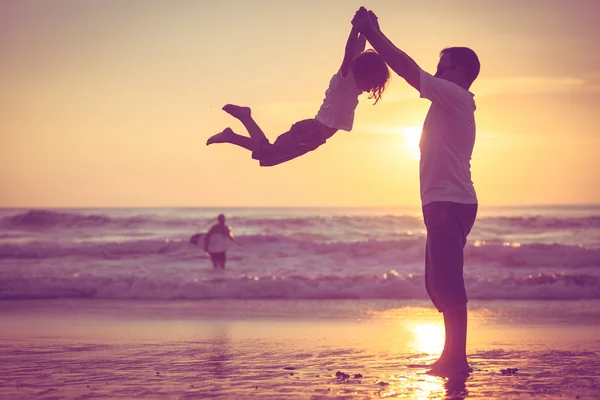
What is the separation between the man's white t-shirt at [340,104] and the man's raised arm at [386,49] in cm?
93

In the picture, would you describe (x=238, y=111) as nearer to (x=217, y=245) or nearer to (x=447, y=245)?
(x=447, y=245)

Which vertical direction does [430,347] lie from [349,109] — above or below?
below

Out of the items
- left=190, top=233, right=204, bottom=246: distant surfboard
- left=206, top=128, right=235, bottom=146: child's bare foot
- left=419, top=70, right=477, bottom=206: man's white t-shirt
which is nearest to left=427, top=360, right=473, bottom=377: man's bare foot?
left=419, top=70, right=477, bottom=206: man's white t-shirt

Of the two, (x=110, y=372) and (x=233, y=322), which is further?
(x=233, y=322)

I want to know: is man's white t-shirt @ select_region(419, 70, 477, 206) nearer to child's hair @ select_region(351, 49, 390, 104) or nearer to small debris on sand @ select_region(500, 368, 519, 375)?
child's hair @ select_region(351, 49, 390, 104)

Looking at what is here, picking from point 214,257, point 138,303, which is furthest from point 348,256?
point 138,303

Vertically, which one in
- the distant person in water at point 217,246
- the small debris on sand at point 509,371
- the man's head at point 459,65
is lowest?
the small debris on sand at point 509,371

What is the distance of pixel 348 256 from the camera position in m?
25.4

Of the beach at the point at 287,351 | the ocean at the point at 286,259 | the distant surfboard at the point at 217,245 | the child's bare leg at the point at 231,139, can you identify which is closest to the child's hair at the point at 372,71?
the child's bare leg at the point at 231,139

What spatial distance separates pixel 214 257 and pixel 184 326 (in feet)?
44.7

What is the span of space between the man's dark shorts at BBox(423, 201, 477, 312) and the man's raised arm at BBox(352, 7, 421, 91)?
990 mm

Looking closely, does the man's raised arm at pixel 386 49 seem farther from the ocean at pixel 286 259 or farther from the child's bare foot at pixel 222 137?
the ocean at pixel 286 259

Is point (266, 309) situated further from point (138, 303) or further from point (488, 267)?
point (488, 267)

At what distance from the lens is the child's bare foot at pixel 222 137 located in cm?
701
